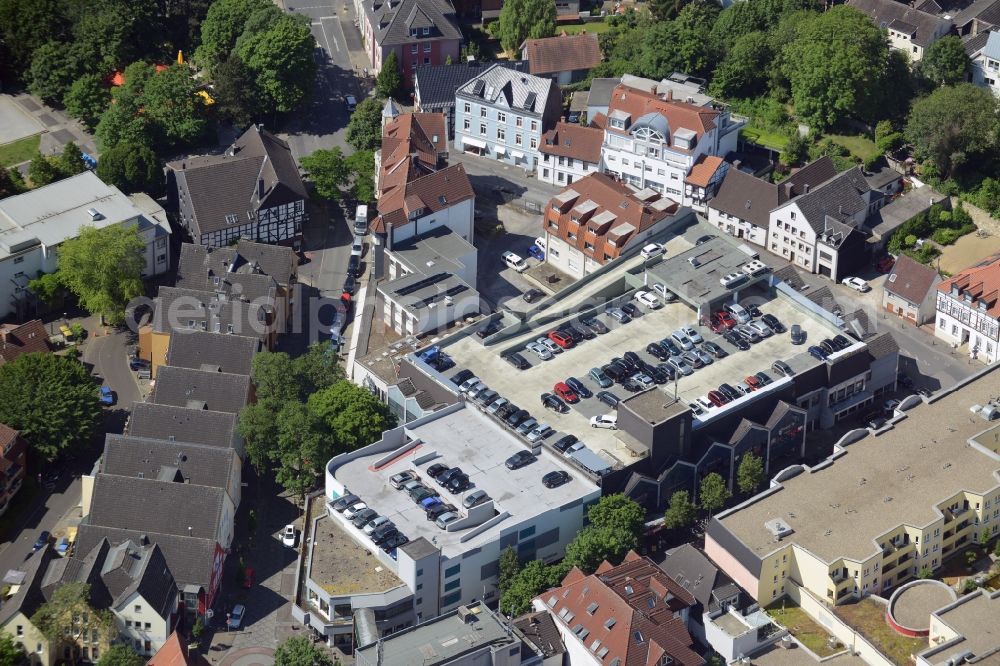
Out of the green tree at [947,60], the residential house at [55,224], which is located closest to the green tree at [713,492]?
the residential house at [55,224]

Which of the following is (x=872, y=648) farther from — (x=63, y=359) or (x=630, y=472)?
(x=63, y=359)

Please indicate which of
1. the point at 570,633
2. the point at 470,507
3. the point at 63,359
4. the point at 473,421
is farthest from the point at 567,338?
the point at 63,359

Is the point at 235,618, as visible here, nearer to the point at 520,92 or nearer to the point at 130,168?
the point at 130,168

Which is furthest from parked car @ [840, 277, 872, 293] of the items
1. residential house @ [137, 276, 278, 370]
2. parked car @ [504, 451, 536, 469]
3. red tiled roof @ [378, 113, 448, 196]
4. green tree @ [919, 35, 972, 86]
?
residential house @ [137, 276, 278, 370]

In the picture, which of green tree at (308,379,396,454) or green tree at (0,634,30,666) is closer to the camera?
green tree at (0,634,30,666)

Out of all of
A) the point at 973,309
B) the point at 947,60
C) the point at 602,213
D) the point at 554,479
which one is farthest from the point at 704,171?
the point at 554,479

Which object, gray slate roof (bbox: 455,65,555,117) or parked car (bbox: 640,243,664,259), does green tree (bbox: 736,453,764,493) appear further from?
gray slate roof (bbox: 455,65,555,117)
